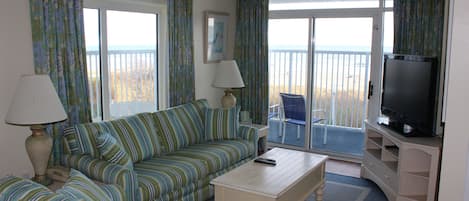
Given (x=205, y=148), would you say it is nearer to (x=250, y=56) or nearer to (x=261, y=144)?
(x=261, y=144)

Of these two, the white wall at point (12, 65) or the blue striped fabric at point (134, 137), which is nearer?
the white wall at point (12, 65)

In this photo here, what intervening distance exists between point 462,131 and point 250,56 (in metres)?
4.48

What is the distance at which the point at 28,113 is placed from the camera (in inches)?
118

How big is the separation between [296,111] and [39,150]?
3.67 m

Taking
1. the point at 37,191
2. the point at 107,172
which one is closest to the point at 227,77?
the point at 107,172

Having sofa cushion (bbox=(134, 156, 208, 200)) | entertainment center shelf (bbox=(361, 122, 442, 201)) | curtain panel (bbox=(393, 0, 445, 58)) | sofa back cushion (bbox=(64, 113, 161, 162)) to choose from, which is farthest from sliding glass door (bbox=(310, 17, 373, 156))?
sofa back cushion (bbox=(64, 113, 161, 162))

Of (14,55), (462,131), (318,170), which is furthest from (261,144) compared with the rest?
(462,131)

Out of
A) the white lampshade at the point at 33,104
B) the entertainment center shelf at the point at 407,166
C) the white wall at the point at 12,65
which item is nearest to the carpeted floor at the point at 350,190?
the entertainment center shelf at the point at 407,166

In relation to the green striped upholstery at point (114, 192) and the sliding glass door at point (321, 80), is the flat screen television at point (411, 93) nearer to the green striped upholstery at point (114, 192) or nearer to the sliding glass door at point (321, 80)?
the sliding glass door at point (321, 80)

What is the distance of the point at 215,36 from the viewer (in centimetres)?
566

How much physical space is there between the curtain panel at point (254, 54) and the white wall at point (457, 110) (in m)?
4.28

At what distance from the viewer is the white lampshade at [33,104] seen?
9.85ft

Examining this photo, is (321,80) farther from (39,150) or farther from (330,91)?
(39,150)

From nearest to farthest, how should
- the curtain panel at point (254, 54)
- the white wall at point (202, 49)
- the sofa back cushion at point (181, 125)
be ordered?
the sofa back cushion at point (181, 125)
the white wall at point (202, 49)
the curtain panel at point (254, 54)
